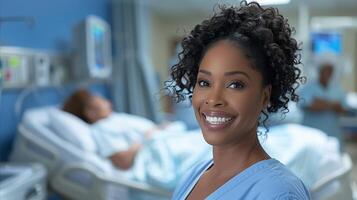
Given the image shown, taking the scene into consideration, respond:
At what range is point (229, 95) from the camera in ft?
2.61

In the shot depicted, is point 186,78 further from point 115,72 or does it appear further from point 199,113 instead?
point 115,72

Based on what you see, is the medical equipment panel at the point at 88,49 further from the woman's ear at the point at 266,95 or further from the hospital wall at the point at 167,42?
the hospital wall at the point at 167,42

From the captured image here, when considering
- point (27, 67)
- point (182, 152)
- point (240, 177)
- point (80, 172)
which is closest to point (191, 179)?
point (240, 177)

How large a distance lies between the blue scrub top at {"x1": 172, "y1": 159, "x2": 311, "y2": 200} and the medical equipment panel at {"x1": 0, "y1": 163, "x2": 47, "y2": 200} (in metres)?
1.06

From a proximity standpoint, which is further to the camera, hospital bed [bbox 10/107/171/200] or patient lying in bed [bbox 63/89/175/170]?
patient lying in bed [bbox 63/89/175/170]

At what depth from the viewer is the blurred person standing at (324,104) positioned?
130 inches

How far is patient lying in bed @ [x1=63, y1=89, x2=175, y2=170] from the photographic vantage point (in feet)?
7.80

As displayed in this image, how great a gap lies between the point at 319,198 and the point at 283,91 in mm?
1159

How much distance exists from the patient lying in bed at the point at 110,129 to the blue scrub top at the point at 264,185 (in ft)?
5.25

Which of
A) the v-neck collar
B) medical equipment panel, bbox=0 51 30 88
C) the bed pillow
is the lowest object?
the bed pillow

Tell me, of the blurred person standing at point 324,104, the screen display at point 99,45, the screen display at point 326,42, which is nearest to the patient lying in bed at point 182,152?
the screen display at point 99,45

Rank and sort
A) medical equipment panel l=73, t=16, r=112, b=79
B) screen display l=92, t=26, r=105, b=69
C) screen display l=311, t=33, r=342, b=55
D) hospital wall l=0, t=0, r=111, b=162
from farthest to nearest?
screen display l=311, t=33, r=342, b=55 < screen display l=92, t=26, r=105, b=69 < medical equipment panel l=73, t=16, r=112, b=79 < hospital wall l=0, t=0, r=111, b=162

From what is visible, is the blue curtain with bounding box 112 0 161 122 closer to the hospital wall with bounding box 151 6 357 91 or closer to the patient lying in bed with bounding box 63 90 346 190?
the patient lying in bed with bounding box 63 90 346 190

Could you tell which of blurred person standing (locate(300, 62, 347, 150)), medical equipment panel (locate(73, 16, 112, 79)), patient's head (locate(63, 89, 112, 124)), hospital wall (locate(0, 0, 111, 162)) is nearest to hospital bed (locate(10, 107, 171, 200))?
hospital wall (locate(0, 0, 111, 162))
